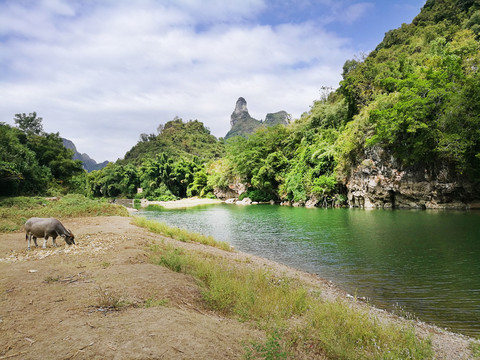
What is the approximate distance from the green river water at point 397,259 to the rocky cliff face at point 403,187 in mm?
12127

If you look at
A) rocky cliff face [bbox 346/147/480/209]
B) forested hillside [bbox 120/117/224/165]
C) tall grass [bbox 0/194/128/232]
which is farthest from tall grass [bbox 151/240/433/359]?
forested hillside [bbox 120/117/224/165]

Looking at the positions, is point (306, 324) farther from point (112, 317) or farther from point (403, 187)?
point (403, 187)

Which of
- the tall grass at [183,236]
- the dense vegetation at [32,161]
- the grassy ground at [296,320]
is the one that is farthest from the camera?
the dense vegetation at [32,161]

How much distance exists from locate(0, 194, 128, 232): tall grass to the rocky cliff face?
97.9 feet

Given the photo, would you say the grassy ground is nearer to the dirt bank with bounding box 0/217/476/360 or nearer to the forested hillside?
the dirt bank with bounding box 0/217/476/360

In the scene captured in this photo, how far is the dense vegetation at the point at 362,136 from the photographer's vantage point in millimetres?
28438

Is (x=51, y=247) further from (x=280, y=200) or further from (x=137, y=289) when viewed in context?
(x=280, y=200)

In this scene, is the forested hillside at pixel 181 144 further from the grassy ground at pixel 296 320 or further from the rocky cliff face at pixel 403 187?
the grassy ground at pixel 296 320

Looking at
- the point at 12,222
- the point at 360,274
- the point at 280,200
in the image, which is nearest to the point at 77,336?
the point at 360,274

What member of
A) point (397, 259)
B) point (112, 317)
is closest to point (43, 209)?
point (112, 317)

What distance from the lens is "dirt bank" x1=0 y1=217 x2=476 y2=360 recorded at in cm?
391

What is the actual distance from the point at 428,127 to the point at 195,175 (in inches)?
2425

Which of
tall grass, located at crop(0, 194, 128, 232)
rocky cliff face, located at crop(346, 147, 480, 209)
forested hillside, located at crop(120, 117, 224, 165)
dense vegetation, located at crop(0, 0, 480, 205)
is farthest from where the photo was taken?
forested hillside, located at crop(120, 117, 224, 165)

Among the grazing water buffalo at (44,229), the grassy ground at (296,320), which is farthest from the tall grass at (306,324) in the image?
the grazing water buffalo at (44,229)
